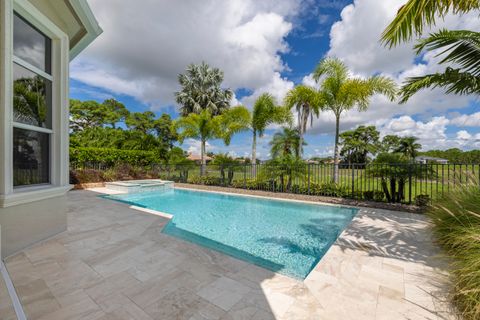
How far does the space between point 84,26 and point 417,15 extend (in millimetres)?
5281

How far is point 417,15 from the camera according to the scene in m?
2.45

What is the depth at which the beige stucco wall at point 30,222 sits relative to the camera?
8.41 ft

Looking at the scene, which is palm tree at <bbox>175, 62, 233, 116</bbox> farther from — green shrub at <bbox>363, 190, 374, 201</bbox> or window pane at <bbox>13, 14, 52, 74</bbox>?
window pane at <bbox>13, 14, 52, 74</bbox>

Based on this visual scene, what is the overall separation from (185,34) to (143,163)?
33.7 ft

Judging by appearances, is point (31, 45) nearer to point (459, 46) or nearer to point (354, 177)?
point (459, 46)

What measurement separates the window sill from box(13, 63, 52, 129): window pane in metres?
1.02

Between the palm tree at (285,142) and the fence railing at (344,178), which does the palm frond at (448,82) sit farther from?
the palm tree at (285,142)

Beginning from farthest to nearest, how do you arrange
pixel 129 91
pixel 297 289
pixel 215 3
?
1. pixel 129 91
2. pixel 215 3
3. pixel 297 289

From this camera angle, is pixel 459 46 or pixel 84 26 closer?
pixel 459 46

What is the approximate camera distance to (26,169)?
290 cm

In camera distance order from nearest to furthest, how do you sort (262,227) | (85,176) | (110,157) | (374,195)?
(262,227), (374,195), (85,176), (110,157)

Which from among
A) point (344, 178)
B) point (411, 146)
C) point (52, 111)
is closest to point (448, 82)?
point (344, 178)

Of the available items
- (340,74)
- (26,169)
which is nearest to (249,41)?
(340,74)

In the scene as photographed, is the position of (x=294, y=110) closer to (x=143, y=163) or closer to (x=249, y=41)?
(x=249, y=41)
